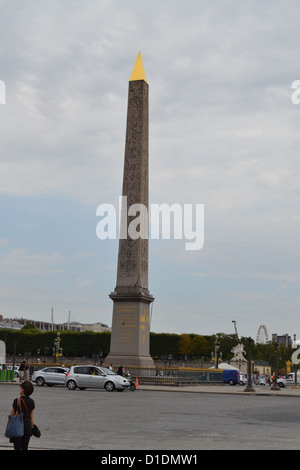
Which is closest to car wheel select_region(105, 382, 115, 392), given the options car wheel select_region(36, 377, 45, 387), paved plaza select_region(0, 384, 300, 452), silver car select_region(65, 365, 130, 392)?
silver car select_region(65, 365, 130, 392)

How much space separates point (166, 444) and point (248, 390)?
30441mm

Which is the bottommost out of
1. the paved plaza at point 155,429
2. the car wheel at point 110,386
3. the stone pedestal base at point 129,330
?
the paved plaza at point 155,429

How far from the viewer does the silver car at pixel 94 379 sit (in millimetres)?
33625

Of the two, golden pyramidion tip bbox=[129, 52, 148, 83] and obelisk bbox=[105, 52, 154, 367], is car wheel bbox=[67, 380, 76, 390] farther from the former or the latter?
golden pyramidion tip bbox=[129, 52, 148, 83]

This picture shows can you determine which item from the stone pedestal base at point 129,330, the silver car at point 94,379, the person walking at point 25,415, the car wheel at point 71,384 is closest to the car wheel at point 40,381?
the silver car at point 94,379

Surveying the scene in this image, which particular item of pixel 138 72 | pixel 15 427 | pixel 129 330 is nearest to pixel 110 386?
pixel 129 330

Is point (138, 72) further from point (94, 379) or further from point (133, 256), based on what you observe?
point (94, 379)

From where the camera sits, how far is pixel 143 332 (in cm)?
4544

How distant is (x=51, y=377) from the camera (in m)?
38.0

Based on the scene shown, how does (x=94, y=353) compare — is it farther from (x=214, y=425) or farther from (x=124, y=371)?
(x=214, y=425)

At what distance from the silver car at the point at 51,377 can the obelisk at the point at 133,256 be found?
23.0ft

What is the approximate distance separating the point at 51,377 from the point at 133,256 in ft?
33.2

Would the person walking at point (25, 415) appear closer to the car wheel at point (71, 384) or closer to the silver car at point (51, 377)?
the car wheel at point (71, 384)
